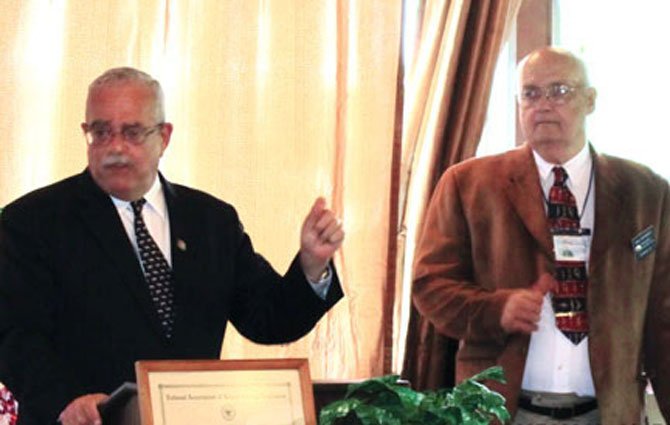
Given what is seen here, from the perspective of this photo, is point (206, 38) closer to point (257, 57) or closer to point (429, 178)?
point (257, 57)

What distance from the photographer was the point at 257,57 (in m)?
4.25

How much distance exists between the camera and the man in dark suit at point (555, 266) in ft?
11.4

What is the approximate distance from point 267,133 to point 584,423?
1446 mm

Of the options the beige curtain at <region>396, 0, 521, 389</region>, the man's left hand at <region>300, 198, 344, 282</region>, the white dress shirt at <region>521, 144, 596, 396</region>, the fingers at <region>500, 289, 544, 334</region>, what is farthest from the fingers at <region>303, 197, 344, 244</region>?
the beige curtain at <region>396, 0, 521, 389</region>

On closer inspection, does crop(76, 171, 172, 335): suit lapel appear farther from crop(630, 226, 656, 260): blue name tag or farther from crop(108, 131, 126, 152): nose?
crop(630, 226, 656, 260): blue name tag

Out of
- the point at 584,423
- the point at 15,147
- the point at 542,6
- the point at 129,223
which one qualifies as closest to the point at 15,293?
the point at 129,223

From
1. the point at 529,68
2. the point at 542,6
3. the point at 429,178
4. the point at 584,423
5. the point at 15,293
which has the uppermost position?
the point at 542,6

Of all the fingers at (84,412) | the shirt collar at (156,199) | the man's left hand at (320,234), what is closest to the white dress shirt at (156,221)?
the shirt collar at (156,199)

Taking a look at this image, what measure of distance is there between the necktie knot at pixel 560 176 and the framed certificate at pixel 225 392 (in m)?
1.72

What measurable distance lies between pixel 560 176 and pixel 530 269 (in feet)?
1.00

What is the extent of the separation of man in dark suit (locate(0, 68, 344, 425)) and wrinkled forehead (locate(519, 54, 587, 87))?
1.17 meters

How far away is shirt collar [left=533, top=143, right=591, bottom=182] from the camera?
3.72 m

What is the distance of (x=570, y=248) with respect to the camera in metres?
3.59

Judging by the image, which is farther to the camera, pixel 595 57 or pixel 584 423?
pixel 595 57
